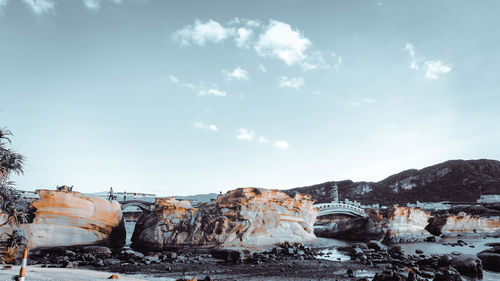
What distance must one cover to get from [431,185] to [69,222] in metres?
170

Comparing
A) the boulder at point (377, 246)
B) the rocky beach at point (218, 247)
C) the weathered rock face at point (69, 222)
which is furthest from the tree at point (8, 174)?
the boulder at point (377, 246)

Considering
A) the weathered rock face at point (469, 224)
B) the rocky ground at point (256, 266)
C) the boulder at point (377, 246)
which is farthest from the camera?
the weathered rock face at point (469, 224)

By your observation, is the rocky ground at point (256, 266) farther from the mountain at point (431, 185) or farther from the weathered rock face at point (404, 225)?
the mountain at point (431, 185)

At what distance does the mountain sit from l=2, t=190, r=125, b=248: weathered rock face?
116 m

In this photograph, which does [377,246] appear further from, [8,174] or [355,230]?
[8,174]

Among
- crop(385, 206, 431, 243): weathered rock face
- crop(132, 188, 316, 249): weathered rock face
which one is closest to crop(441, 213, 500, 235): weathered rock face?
crop(385, 206, 431, 243): weathered rock face

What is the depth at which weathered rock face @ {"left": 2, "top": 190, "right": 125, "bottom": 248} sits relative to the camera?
22906mm

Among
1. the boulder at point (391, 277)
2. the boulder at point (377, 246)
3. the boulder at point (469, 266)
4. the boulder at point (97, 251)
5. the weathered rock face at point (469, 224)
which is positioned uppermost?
the boulder at point (391, 277)

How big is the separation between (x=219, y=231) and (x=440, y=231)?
4987 centimetres

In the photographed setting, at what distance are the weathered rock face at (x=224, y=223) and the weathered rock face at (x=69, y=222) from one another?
3.71 metres

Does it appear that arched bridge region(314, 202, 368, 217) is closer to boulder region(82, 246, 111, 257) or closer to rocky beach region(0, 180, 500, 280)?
rocky beach region(0, 180, 500, 280)

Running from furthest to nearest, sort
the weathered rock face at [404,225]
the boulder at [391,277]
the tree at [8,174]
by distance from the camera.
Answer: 1. the weathered rock face at [404,225]
2. the boulder at [391,277]
3. the tree at [8,174]

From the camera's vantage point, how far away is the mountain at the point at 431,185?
129250 mm

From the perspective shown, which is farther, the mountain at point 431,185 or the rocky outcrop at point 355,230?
the mountain at point 431,185
